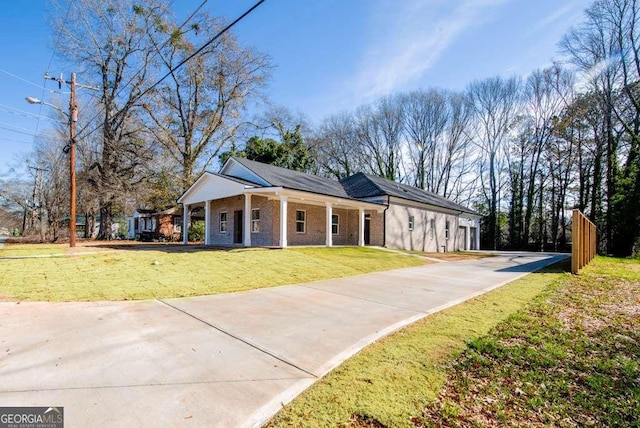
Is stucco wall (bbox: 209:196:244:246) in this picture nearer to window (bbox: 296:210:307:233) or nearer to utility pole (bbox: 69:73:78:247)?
window (bbox: 296:210:307:233)

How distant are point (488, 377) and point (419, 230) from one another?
2042 centimetres

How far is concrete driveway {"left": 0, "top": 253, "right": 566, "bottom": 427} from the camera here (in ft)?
8.20

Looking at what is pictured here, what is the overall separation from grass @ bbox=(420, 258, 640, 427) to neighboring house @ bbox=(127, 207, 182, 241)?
82.0ft

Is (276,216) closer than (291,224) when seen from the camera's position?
Yes

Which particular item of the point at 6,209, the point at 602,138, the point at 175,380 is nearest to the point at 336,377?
the point at 175,380

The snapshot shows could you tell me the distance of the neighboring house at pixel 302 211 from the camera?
608 inches

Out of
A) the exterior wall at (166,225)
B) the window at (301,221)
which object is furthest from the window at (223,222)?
the exterior wall at (166,225)

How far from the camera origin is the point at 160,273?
27.1 ft

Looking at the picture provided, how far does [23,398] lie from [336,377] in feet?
8.48

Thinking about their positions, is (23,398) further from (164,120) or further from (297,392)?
(164,120)

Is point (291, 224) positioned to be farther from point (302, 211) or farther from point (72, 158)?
point (72, 158)

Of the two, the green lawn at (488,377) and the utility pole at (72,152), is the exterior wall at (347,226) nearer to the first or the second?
the utility pole at (72,152)

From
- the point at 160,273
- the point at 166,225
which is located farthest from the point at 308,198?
the point at 166,225

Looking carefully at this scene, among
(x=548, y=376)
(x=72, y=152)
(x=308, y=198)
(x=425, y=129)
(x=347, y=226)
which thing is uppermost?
(x=425, y=129)
